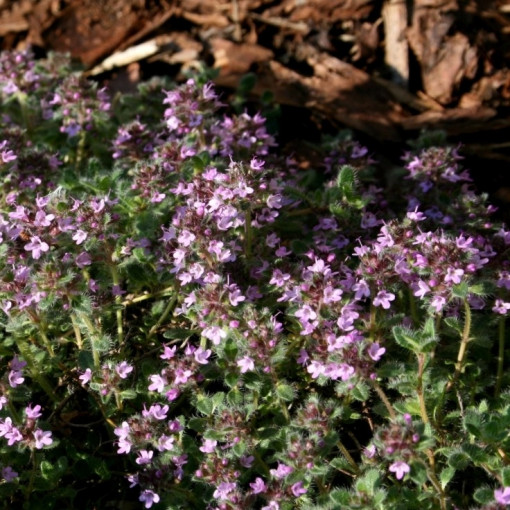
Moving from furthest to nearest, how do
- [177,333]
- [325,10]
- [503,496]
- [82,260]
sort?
[325,10]
[177,333]
[82,260]
[503,496]

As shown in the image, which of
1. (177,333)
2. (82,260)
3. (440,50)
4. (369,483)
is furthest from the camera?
(440,50)

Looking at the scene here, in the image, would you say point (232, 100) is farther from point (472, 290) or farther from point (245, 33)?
point (472, 290)

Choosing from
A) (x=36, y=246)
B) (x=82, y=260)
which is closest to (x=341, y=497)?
(x=82, y=260)

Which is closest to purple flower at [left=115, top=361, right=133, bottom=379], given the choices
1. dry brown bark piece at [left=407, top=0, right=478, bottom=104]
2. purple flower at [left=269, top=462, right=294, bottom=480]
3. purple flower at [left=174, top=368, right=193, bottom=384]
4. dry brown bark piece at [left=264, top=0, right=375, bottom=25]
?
purple flower at [left=174, top=368, right=193, bottom=384]

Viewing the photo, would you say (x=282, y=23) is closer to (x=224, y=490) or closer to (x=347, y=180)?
(x=347, y=180)

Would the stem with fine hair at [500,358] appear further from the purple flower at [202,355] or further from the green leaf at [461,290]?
the purple flower at [202,355]

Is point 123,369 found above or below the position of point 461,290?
below

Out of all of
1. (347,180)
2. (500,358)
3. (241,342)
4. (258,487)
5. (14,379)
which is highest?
(347,180)
